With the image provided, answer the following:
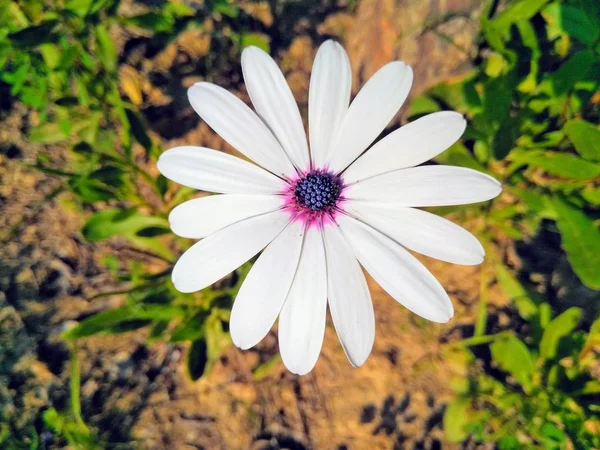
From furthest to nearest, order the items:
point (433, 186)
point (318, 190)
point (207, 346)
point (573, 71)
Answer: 1. point (207, 346)
2. point (573, 71)
3. point (318, 190)
4. point (433, 186)

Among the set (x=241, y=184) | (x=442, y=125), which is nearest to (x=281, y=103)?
(x=241, y=184)

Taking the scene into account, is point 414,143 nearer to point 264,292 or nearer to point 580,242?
point 264,292

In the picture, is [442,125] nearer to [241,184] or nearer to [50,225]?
[241,184]

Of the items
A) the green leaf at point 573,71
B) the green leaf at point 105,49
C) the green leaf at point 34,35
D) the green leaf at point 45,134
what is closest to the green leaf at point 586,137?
the green leaf at point 573,71

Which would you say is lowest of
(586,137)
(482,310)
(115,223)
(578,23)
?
(482,310)

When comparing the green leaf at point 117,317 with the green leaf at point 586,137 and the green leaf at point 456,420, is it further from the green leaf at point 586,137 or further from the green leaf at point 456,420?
the green leaf at point 586,137

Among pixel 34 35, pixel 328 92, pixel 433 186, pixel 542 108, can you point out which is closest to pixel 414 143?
pixel 433 186

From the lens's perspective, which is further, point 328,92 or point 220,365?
point 220,365

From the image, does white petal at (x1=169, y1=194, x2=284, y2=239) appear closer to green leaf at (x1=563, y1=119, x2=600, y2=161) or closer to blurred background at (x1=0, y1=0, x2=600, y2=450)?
blurred background at (x1=0, y1=0, x2=600, y2=450)
